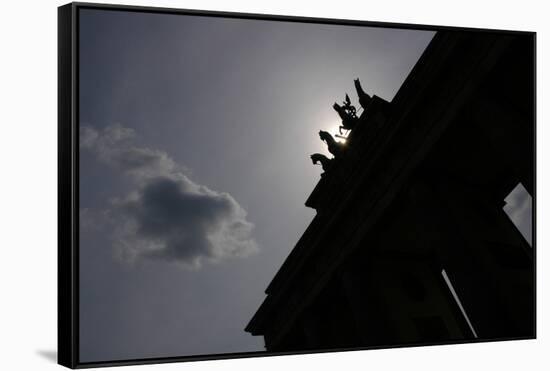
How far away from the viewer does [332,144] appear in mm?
10188

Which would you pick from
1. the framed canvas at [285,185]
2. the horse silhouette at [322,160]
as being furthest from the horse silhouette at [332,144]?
the horse silhouette at [322,160]

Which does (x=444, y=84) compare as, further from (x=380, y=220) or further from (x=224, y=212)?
(x=224, y=212)

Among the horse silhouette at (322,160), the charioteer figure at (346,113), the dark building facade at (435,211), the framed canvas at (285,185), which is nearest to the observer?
the framed canvas at (285,185)

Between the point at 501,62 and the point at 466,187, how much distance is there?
2.45 meters

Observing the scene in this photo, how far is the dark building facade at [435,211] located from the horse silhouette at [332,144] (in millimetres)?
181

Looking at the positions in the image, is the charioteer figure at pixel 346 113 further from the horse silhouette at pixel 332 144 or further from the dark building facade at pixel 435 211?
the dark building facade at pixel 435 211

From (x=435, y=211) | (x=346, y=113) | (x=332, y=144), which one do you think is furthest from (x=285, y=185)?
(x=435, y=211)

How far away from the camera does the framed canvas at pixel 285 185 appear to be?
27.6 ft

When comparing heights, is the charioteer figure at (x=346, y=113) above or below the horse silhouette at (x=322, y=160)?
above

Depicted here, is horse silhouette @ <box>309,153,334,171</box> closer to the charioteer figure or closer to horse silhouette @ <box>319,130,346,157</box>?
horse silhouette @ <box>319,130,346,157</box>

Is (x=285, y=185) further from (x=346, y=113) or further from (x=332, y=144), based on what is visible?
(x=346, y=113)

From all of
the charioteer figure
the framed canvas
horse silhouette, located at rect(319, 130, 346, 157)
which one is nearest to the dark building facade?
the framed canvas

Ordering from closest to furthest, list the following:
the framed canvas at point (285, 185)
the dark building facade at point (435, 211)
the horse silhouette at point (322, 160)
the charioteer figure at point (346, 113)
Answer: the framed canvas at point (285, 185)
the horse silhouette at point (322, 160)
the charioteer figure at point (346, 113)
the dark building facade at point (435, 211)

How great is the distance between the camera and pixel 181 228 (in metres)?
8.96
